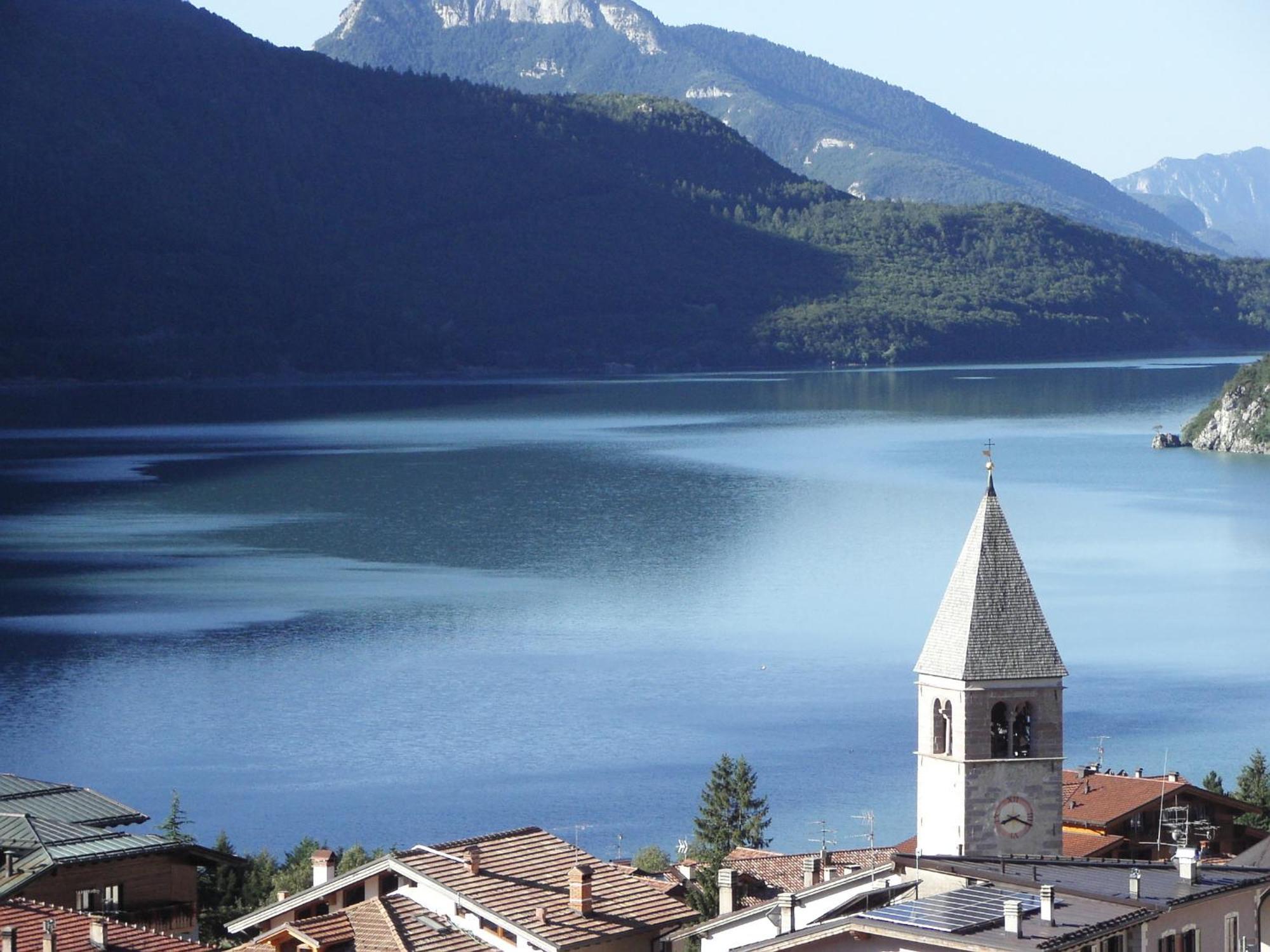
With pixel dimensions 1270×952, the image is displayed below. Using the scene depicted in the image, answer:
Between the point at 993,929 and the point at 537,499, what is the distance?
69671 mm

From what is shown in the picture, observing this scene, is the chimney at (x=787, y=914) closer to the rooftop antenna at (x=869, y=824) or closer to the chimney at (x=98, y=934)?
the chimney at (x=98, y=934)

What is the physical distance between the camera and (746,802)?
28.3 m

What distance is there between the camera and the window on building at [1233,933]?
1420 centimetres

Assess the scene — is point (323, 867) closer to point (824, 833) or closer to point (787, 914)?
point (787, 914)

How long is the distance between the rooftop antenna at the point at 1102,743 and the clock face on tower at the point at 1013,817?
1389cm

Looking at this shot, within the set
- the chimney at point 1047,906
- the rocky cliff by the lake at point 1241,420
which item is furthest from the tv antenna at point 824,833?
the rocky cliff by the lake at point 1241,420

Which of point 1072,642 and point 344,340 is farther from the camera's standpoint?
point 344,340

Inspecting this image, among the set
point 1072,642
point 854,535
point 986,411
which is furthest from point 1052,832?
point 986,411

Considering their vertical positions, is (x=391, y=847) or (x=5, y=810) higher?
(x=5, y=810)

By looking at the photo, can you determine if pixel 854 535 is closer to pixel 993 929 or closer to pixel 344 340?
pixel 993 929

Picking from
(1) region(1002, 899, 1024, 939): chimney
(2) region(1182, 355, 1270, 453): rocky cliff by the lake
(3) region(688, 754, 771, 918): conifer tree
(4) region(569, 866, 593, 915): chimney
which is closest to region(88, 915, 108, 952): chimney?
(4) region(569, 866, 593, 915): chimney

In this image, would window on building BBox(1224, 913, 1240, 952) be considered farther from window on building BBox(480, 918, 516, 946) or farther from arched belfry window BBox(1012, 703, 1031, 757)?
window on building BBox(480, 918, 516, 946)

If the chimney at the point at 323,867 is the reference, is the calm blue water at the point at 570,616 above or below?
below

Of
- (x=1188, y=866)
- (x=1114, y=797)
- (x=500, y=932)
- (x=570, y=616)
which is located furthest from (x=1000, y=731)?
(x=570, y=616)
